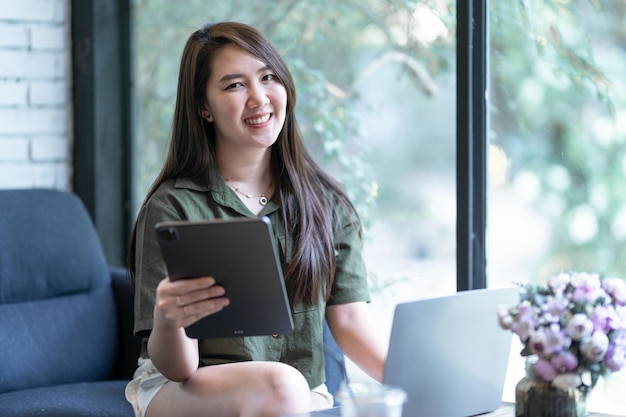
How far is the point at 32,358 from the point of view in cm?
265

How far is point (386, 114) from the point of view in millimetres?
2734

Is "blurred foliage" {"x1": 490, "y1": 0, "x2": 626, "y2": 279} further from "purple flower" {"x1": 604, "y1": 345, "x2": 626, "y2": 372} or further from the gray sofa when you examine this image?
the gray sofa

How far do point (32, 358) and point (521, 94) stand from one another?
A: 1.43m

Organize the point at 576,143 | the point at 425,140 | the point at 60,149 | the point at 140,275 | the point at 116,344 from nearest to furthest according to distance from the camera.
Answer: the point at 140,275
the point at 576,143
the point at 425,140
the point at 116,344
the point at 60,149

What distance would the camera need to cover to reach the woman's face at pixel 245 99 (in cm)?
221

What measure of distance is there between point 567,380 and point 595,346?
0.07 m

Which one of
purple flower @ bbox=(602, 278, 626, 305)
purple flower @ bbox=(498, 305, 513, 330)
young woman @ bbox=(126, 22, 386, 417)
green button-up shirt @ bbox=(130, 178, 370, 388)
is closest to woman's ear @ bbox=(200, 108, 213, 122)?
young woman @ bbox=(126, 22, 386, 417)

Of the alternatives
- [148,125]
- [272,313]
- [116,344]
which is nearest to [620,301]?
[272,313]

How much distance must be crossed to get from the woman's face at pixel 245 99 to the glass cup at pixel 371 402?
842 millimetres

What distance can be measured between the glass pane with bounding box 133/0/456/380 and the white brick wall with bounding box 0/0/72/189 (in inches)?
21.4

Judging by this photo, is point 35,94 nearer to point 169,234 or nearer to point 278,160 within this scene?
point 278,160

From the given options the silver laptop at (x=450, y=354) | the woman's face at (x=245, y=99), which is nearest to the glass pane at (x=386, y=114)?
the woman's face at (x=245, y=99)

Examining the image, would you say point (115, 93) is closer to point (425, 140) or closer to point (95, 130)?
point (95, 130)

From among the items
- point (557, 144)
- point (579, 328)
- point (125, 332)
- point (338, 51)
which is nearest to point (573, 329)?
point (579, 328)
